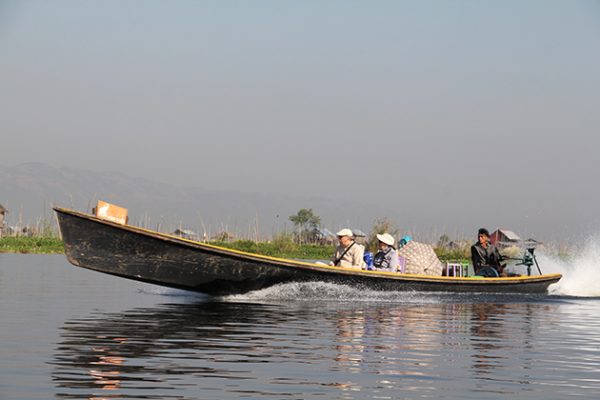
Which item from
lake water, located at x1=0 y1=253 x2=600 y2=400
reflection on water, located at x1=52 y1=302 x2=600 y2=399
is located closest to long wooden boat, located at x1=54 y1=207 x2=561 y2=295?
lake water, located at x1=0 y1=253 x2=600 y2=400

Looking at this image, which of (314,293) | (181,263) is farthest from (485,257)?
(181,263)

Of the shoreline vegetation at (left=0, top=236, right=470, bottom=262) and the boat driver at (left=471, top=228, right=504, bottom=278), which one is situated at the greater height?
the shoreline vegetation at (left=0, top=236, right=470, bottom=262)

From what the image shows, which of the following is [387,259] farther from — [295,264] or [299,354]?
[299,354]

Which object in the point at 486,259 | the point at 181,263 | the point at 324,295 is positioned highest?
the point at 486,259

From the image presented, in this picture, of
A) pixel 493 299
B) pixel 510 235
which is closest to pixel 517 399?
pixel 493 299

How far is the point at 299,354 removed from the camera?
34.1 ft

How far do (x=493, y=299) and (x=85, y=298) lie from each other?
25.1 ft

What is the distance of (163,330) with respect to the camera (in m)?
12.5

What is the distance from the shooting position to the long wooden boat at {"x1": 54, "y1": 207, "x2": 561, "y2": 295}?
52.5ft

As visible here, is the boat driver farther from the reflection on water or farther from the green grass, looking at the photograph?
the green grass

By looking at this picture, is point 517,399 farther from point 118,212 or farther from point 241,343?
point 118,212

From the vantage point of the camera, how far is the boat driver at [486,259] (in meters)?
20.4

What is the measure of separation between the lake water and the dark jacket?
4.22ft

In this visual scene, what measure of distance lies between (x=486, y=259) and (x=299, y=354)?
10868mm
